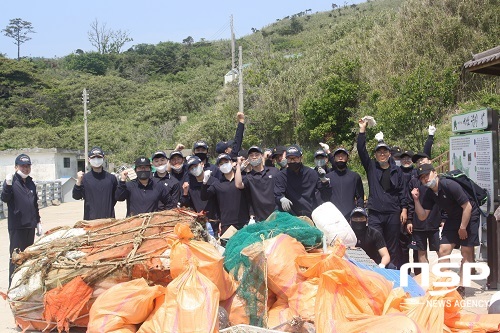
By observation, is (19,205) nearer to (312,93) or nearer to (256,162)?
(256,162)

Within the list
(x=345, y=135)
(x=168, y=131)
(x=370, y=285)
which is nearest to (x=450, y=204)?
(x=370, y=285)

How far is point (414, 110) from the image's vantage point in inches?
636

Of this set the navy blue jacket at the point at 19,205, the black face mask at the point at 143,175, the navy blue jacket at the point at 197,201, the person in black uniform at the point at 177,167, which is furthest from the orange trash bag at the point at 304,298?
the navy blue jacket at the point at 19,205

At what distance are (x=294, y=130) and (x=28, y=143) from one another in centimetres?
2896

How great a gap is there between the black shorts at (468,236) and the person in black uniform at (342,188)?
1050 millimetres

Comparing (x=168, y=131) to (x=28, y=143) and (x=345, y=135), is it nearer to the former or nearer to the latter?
(x=28, y=143)

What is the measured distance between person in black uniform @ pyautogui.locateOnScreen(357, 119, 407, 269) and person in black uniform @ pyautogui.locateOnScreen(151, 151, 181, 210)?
248 cm

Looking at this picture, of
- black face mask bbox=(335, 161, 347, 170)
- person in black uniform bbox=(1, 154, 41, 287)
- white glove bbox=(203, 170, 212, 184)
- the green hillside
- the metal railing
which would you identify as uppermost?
the green hillside

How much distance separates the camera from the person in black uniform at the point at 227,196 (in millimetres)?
6852

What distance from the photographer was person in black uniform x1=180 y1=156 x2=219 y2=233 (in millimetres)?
6925

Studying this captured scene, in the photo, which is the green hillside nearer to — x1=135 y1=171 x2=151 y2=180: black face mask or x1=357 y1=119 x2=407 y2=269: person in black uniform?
x1=357 y1=119 x2=407 y2=269: person in black uniform

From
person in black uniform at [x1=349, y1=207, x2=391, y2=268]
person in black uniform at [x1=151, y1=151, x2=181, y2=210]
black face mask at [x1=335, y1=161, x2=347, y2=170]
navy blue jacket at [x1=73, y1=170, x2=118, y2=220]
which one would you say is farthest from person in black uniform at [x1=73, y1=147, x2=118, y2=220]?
person in black uniform at [x1=349, y1=207, x2=391, y2=268]

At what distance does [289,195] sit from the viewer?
6.71 metres

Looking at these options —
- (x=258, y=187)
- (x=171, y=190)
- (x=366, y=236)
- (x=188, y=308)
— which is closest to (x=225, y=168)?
(x=258, y=187)
